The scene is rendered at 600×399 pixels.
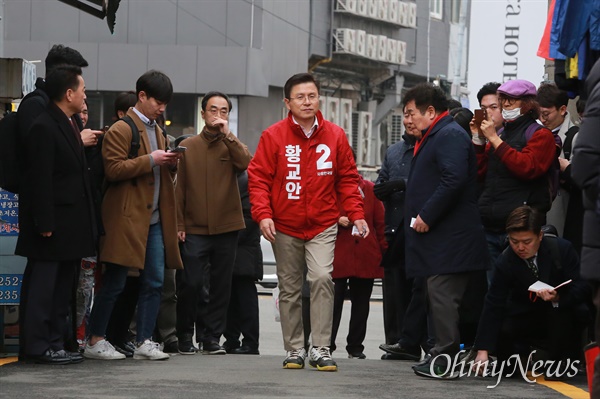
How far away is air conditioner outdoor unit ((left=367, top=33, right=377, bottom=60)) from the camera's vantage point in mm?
42875

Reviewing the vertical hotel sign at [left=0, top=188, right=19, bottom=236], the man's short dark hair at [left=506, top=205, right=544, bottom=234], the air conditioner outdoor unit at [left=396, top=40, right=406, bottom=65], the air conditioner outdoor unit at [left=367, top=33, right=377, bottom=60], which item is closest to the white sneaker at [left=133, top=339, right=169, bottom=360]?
the vertical hotel sign at [left=0, top=188, right=19, bottom=236]

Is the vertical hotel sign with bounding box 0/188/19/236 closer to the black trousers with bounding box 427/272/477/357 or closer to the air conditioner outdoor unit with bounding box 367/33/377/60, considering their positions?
the black trousers with bounding box 427/272/477/357

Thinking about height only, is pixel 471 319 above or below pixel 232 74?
below

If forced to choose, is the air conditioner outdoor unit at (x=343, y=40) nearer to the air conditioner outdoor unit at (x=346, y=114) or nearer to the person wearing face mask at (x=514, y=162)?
the air conditioner outdoor unit at (x=346, y=114)

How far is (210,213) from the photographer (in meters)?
10.8

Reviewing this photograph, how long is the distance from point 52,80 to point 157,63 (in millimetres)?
25149

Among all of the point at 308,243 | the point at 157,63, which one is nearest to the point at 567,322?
the point at 308,243

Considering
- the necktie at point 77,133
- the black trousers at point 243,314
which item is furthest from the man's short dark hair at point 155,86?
the black trousers at point 243,314

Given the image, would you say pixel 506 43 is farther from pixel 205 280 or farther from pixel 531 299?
pixel 531 299

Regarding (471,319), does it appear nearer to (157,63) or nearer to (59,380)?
(59,380)

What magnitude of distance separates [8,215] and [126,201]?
2.64ft

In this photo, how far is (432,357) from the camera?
8.92 m

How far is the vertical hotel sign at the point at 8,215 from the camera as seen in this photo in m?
9.53

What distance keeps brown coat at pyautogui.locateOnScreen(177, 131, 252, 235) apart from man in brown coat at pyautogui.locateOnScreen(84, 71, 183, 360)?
934 millimetres
